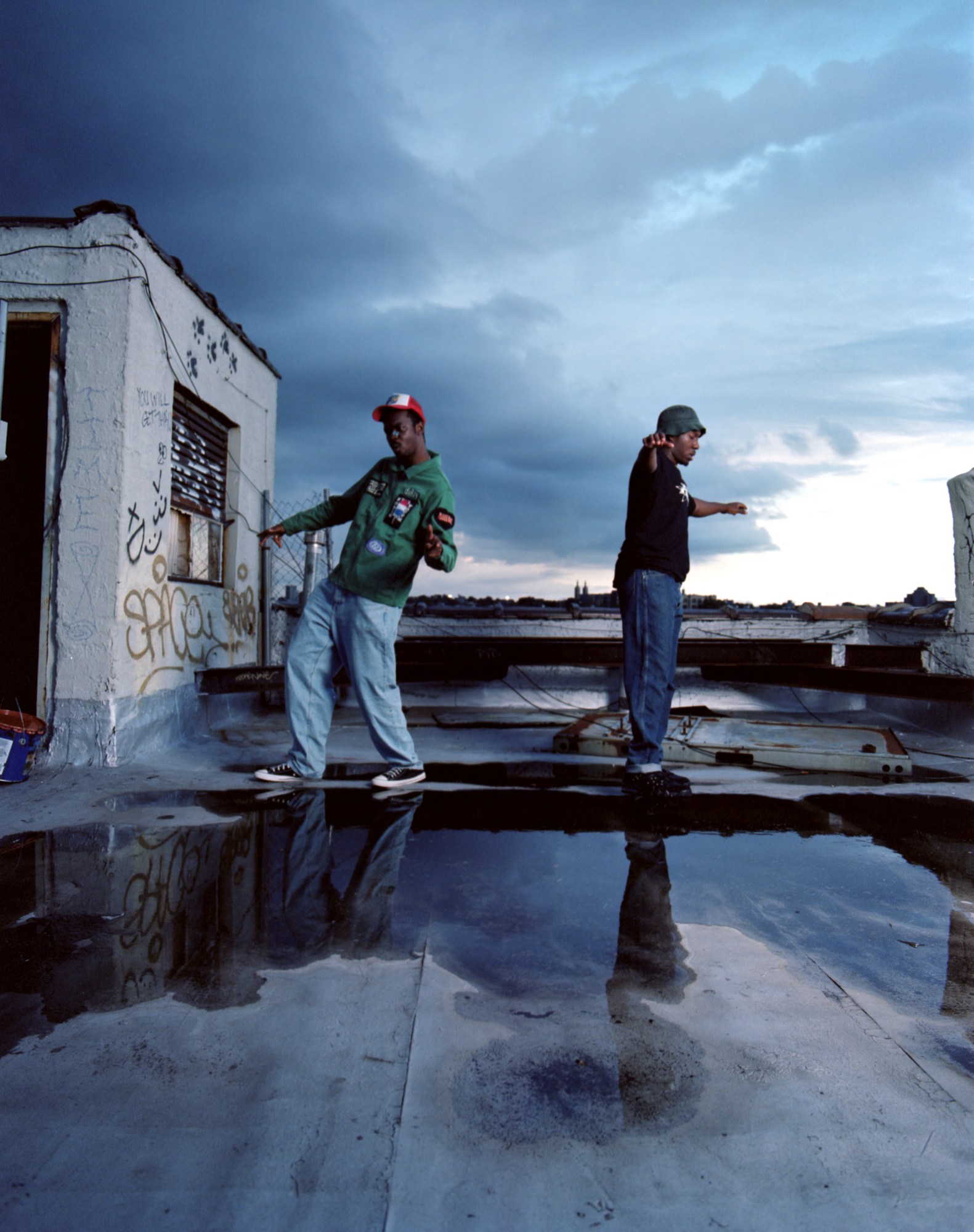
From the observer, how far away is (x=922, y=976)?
2.06 meters

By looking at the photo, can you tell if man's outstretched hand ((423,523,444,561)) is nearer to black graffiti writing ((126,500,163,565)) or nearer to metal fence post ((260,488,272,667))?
black graffiti writing ((126,500,163,565))

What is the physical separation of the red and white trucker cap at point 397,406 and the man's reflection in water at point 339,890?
2.18 meters

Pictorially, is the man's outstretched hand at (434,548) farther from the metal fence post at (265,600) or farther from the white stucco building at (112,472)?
the metal fence post at (265,600)

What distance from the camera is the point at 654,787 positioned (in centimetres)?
416

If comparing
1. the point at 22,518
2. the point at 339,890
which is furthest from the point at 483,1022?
the point at 22,518

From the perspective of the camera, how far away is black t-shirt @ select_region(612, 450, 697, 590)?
4293 millimetres

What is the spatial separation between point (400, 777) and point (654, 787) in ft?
4.66

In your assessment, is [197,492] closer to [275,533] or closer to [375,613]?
[275,533]

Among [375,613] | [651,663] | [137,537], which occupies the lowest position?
[651,663]

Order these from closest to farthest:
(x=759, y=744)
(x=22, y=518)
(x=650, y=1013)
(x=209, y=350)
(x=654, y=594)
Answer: (x=650, y=1013)
(x=654, y=594)
(x=759, y=744)
(x=209, y=350)
(x=22, y=518)

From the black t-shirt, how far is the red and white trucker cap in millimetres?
1314

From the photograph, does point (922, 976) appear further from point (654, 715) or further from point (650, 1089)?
point (654, 715)

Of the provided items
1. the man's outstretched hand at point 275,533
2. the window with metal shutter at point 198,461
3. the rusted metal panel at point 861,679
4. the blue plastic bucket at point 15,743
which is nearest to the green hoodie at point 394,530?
the man's outstretched hand at point 275,533

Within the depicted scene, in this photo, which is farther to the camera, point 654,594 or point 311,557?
point 311,557
